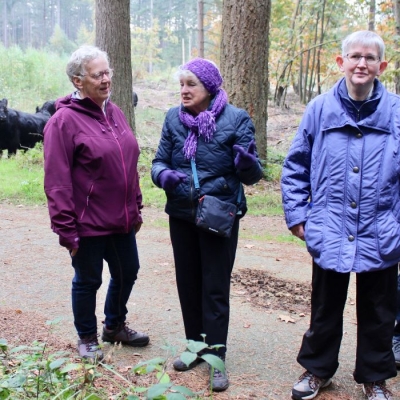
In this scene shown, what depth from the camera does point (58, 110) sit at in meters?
3.73

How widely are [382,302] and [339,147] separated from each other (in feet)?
3.09

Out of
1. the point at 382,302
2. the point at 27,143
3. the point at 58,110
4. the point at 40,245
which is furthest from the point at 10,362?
the point at 27,143

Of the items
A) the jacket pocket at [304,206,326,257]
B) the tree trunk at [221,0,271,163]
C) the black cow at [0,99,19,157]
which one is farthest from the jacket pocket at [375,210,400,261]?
the black cow at [0,99,19,157]

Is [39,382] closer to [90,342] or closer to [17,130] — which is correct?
[90,342]

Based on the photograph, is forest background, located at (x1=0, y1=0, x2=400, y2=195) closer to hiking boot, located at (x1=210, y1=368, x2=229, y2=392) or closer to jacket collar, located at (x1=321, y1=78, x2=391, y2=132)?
jacket collar, located at (x1=321, y1=78, x2=391, y2=132)

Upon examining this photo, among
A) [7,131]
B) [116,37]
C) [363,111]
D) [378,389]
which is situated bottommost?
[7,131]

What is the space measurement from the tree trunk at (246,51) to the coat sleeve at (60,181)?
6635 mm

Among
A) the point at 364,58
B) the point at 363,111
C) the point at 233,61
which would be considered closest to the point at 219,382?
the point at 363,111

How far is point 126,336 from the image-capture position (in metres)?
4.26

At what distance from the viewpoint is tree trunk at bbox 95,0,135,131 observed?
11.0 meters

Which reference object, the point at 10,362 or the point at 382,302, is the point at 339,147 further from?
the point at 10,362

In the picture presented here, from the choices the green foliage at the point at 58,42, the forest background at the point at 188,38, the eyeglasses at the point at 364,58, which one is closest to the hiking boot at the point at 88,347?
the eyeglasses at the point at 364,58

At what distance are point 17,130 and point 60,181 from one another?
41.2 feet

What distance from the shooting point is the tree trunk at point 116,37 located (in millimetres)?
10953
